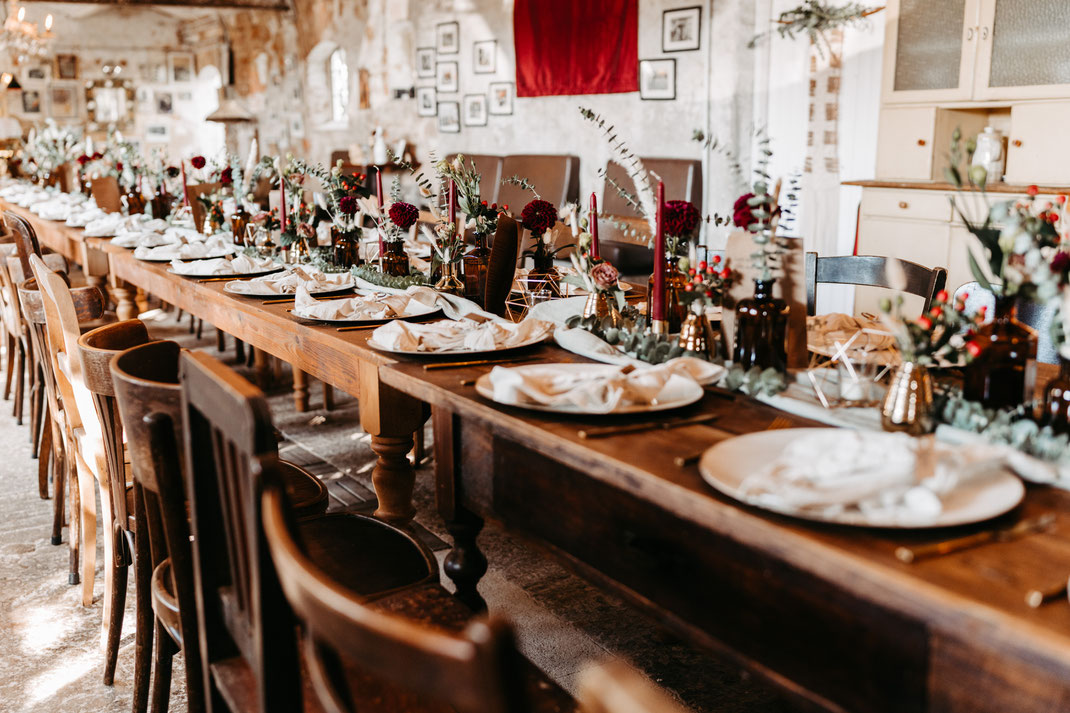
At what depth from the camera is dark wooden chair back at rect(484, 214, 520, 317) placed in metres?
2.30

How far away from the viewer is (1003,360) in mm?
1427

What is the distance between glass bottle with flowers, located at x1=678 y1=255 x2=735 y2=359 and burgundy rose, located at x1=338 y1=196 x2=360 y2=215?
1503 millimetres

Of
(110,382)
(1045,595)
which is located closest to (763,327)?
(1045,595)

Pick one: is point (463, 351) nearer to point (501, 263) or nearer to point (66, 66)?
point (501, 263)

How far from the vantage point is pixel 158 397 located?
1490mm

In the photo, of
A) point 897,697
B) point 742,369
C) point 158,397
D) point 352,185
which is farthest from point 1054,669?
point 352,185

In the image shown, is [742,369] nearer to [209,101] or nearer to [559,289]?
Answer: [559,289]

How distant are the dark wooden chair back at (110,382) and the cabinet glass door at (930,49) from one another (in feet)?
14.6

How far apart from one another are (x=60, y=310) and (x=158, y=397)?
3.06ft

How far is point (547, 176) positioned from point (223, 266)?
500 cm

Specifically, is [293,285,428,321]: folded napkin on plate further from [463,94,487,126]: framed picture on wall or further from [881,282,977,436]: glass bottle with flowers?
[463,94,487,126]: framed picture on wall

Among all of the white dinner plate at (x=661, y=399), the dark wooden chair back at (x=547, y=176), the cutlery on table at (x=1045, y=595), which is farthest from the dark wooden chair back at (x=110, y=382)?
the dark wooden chair back at (x=547, y=176)

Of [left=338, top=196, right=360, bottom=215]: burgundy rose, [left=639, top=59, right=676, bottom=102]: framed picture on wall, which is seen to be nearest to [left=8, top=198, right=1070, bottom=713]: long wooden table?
[left=338, top=196, right=360, bottom=215]: burgundy rose

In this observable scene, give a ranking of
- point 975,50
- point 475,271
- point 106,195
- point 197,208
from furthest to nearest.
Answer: point 106,195, point 975,50, point 197,208, point 475,271
